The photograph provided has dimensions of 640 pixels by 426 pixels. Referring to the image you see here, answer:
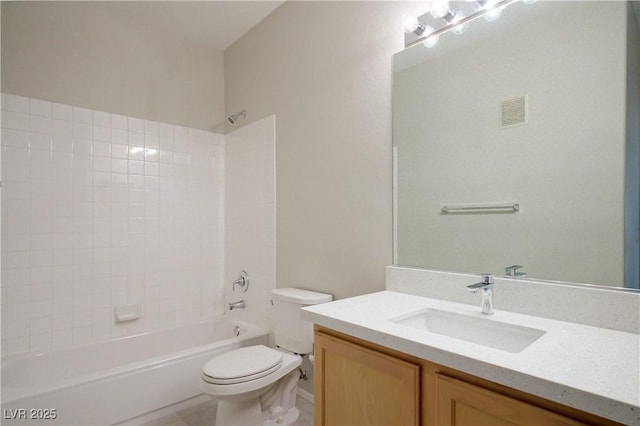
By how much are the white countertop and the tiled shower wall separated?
1.81 m

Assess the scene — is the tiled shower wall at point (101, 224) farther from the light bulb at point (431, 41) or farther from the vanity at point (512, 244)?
the light bulb at point (431, 41)

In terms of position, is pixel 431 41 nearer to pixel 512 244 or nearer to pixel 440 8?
pixel 440 8

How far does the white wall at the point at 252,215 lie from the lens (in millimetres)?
2439

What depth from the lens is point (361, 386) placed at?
1.06 metres

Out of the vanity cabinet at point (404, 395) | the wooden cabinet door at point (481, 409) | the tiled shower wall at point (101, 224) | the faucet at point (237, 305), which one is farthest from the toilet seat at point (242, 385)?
the tiled shower wall at point (101, 224)

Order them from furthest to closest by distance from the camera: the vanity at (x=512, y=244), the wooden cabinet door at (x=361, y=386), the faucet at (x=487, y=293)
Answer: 1. the faucet at (x=487, y=293)
2. the wooden cabinet door at (x=361, y=386)
3. the vanity at (x=512, y=244)

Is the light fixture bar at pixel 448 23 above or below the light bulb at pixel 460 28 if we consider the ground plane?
above

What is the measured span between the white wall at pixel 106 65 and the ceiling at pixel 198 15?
0.23 ft

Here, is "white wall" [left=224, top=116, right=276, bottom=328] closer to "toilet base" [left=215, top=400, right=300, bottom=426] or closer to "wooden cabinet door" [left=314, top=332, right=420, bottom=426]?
"toilet base" [left=215, top=400, right=300, bottom=426]

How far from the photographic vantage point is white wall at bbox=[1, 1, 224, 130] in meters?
2.08

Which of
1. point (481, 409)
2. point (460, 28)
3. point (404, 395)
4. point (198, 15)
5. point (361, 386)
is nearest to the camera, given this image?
point (481, 409)

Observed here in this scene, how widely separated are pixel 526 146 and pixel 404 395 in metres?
0.96

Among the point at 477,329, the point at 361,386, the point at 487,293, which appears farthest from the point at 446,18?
the point at 361,386

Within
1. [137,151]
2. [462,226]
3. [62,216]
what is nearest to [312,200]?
[462,226]
